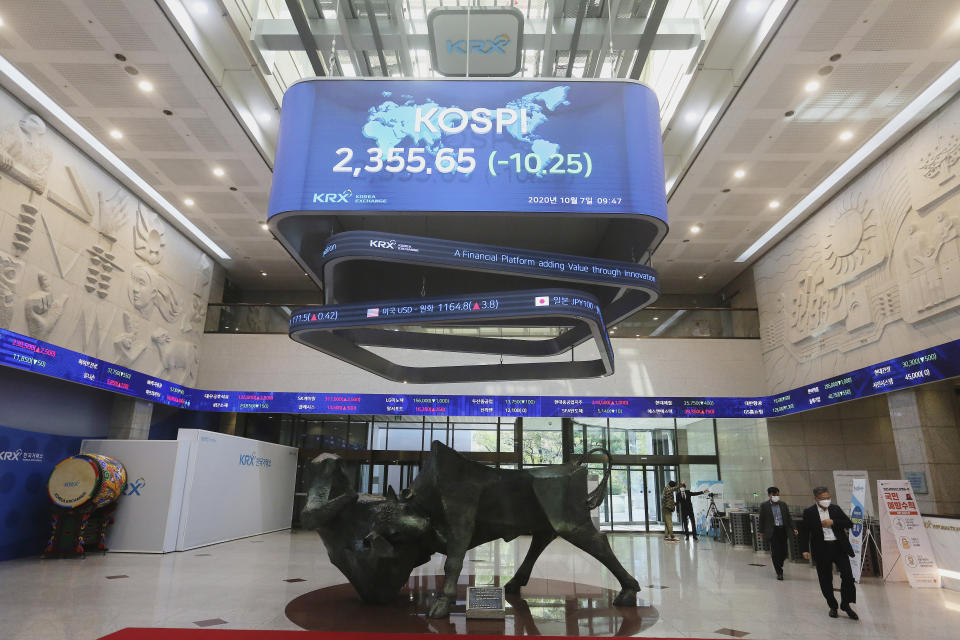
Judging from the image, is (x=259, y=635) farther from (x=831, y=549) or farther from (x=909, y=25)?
(x=909, y=25)

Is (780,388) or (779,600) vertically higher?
(780,388)

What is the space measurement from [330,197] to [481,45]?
11.3 feet

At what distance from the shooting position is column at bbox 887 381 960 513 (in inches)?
384

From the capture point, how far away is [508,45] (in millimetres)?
7449

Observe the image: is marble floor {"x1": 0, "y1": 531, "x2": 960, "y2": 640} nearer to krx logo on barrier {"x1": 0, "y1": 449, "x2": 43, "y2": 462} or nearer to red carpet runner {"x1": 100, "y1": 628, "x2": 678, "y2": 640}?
red carpet runner {"x1": 100, "y1": 628, "x2": 678, "y2": 640}

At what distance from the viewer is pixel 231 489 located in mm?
12422

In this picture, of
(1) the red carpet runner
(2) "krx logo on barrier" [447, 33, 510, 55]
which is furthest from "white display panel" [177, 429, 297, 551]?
(2) "krx logo on barrier" [447, 33, 510, 55]

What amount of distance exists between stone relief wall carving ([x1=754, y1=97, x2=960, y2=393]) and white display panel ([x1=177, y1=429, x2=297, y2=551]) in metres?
13.6

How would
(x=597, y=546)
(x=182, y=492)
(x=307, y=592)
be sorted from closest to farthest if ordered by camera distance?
(x=597, y=546), (x=307, y=592), (x=182, y=492)

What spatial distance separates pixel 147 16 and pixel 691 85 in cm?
887

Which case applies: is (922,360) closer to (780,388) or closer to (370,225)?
(780,388)

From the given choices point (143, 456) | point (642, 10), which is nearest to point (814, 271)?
point (642, 10)

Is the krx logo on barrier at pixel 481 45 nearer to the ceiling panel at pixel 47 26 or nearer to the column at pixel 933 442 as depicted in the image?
the ceiling panel at pixel 47 26

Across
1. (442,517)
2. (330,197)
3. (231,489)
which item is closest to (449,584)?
(442,517)
